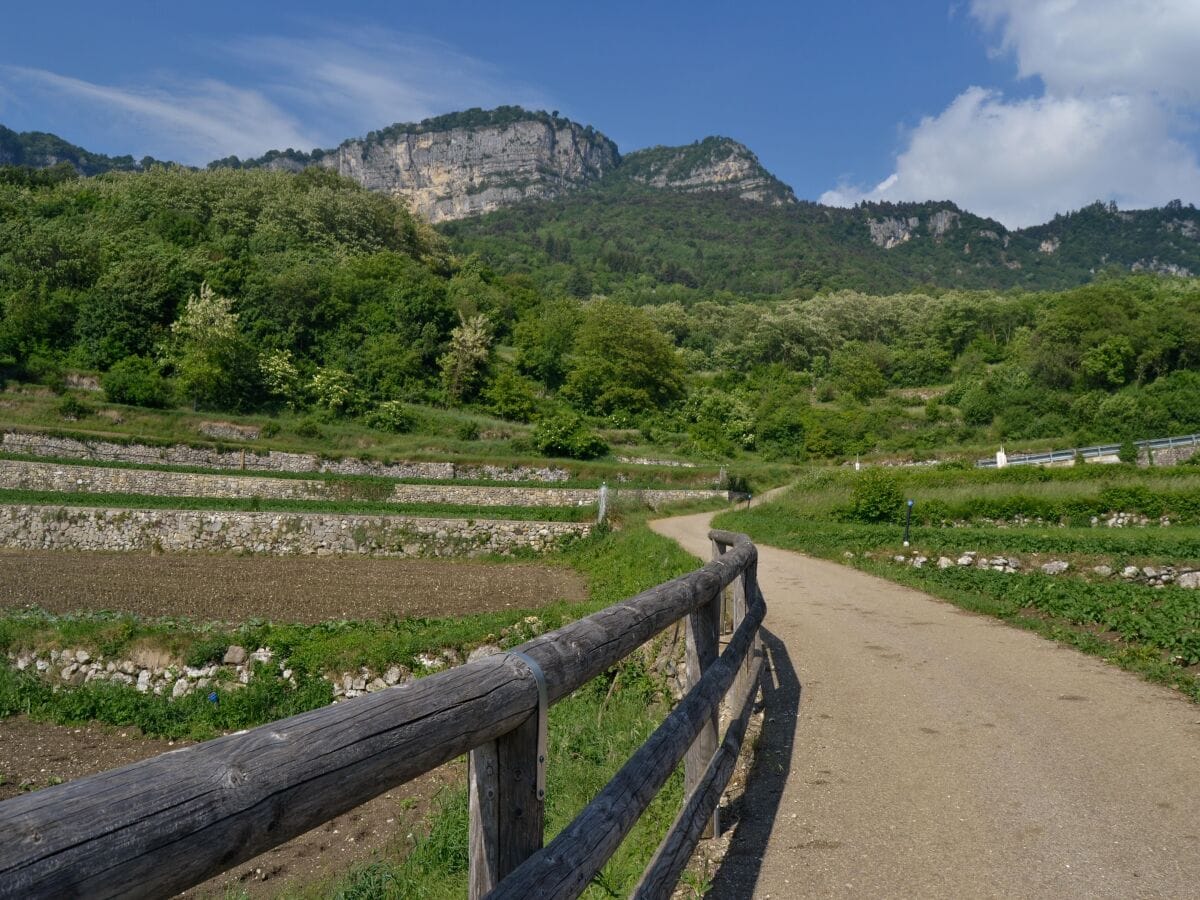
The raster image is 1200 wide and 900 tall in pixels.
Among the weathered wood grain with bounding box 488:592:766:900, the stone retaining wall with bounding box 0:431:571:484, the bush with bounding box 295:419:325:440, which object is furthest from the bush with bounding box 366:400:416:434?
A: the weathered wood grain with bounding box 488:592:766:900

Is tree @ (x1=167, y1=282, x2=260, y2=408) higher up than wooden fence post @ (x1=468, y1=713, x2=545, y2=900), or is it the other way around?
tree @ (x1=167, y1=282, x2=260, y2=408)

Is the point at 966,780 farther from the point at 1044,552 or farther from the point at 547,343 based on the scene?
the point at 547,343

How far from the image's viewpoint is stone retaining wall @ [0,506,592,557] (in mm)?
23703

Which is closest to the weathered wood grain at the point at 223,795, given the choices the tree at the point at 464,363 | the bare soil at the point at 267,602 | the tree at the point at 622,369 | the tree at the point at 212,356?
the bare soil at the point at 267,602

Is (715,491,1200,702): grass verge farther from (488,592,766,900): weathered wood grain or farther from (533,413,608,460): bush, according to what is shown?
(533,413,608,460): bush

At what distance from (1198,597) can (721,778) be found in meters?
8.70

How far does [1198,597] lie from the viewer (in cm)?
973

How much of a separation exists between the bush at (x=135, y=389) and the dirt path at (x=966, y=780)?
41785 mm

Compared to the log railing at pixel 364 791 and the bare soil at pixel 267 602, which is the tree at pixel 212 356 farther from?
the log railing at pixel 364 791

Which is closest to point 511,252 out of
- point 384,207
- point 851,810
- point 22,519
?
point 384,207

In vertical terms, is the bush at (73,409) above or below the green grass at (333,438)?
above

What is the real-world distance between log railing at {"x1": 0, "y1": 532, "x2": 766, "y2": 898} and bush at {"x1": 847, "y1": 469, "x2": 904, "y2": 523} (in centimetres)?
2035

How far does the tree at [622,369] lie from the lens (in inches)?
→ 2351

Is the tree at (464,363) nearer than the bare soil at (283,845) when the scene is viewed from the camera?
No
